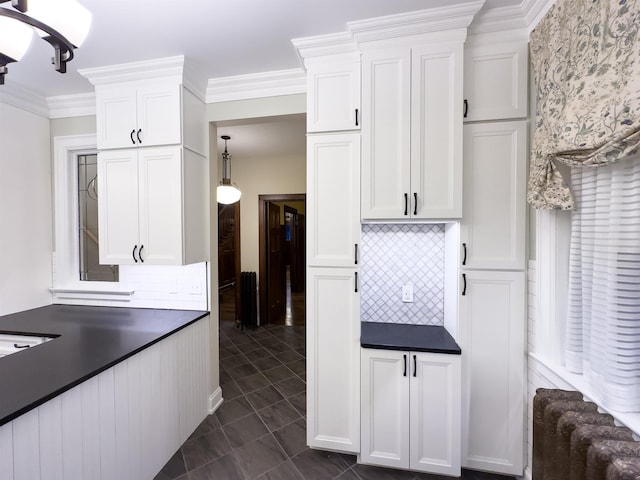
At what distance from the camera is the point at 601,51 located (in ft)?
3.48

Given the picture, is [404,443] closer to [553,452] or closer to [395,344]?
[395,344]

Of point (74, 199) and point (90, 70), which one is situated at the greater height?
point (90, 70)

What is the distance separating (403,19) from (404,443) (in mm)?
2473

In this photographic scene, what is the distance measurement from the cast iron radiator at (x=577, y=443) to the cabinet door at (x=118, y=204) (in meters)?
2.65

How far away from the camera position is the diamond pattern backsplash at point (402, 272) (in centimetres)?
201

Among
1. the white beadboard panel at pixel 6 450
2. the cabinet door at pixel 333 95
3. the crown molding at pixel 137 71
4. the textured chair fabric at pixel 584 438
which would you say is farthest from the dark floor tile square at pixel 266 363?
the crown molding at pixel 137 71

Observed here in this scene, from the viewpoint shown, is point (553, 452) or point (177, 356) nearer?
point (553, 452)

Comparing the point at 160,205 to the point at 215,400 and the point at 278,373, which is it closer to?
the point at 215,400

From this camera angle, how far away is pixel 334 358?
1842mm

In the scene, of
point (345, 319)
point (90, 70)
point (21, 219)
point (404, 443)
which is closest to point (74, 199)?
point (21, 219)

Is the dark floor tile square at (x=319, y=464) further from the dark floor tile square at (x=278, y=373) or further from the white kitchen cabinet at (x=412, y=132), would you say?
the white kitchen cabinet at (x=412, y=132)

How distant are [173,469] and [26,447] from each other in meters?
0.99

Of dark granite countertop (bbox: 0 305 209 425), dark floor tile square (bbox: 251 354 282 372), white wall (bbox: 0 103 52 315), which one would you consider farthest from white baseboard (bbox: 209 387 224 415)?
white wall (bbox: 0 103 52 315)

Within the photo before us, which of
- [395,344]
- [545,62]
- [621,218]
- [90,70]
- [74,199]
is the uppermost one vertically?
[90,70]
